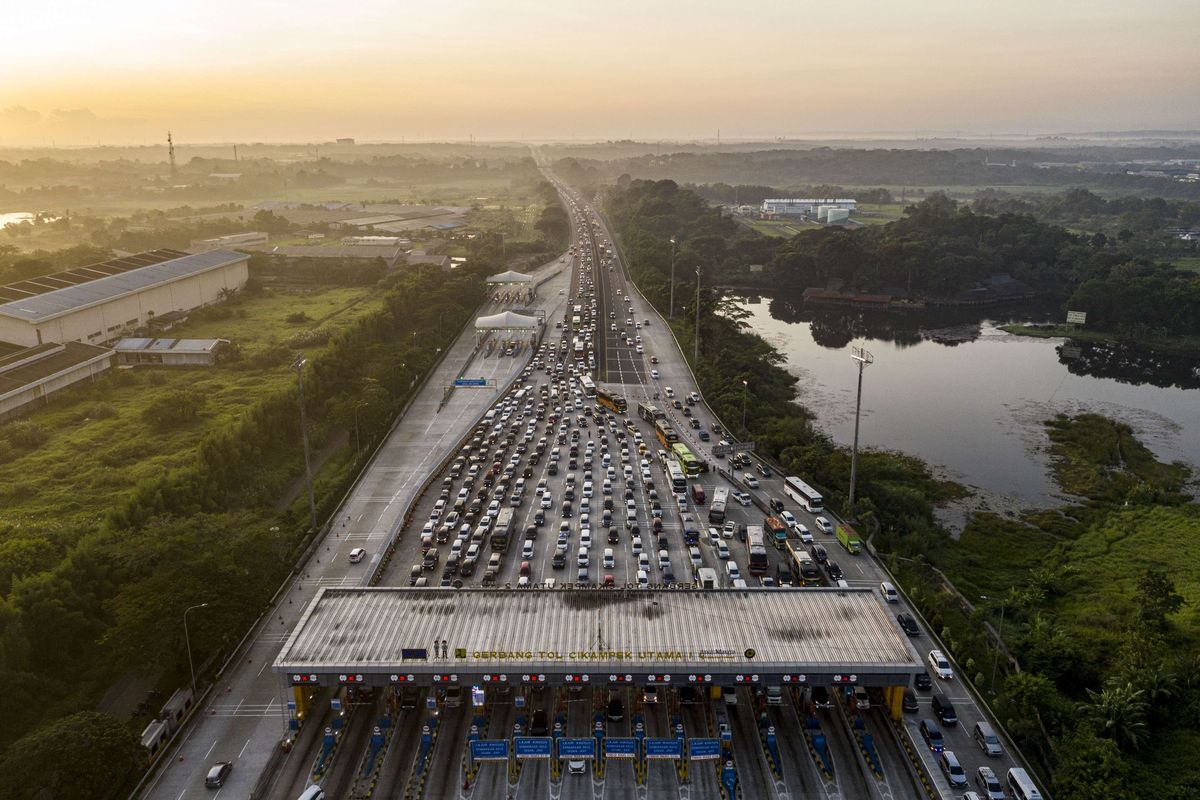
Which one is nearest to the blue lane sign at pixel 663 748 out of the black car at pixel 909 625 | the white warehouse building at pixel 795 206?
the black car at pixel 909 625

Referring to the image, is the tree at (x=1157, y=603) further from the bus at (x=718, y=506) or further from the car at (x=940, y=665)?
the bus at (x=718, y=506)

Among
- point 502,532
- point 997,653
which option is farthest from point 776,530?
point 502,532

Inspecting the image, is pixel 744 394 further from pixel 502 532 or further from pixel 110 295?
pixel 110 295

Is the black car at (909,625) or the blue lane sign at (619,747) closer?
the blue lane sign at (619,747)

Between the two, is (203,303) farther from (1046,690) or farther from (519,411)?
(1046,690)

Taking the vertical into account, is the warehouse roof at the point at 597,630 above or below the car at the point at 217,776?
above

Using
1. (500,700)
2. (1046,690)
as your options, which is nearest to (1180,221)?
(1046,690)
